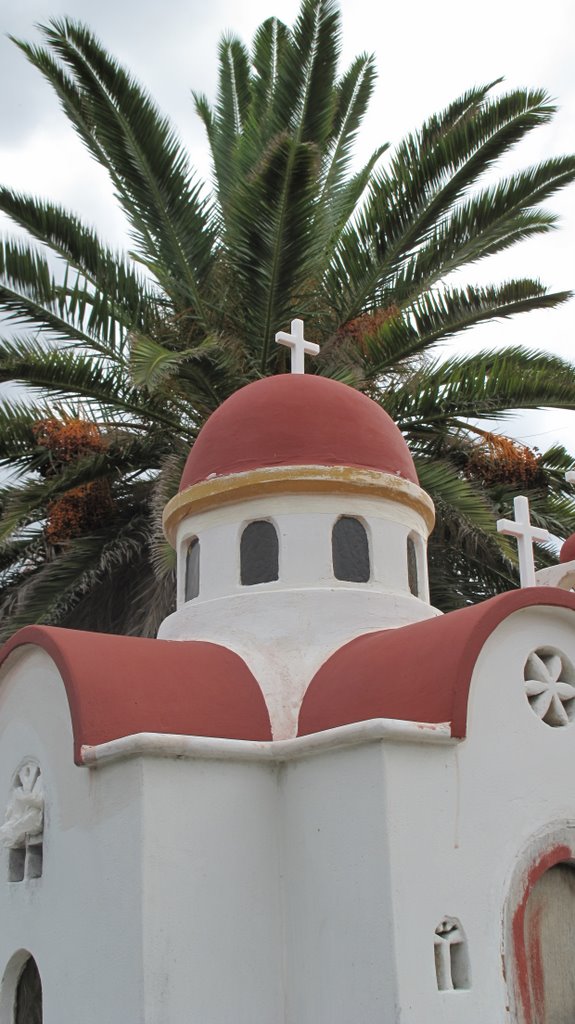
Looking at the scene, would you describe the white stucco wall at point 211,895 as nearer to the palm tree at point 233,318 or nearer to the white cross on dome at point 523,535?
the white cross on dome at point 523,535

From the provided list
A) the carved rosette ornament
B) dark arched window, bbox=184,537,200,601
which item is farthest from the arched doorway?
dark arched window, bbox=184,537,200,601

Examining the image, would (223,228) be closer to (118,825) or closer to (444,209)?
(444,209)

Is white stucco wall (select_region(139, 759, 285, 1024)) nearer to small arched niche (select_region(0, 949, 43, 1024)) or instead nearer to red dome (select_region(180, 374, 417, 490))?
small arched niche (select_region(0, 949, 43, 1024))

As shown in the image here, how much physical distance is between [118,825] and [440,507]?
6.09m

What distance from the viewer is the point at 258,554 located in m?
8.91

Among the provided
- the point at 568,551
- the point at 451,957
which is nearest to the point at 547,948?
the point at 451,957

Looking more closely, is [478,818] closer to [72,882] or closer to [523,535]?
[72,882]

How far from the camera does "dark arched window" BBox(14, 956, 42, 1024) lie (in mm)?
7848

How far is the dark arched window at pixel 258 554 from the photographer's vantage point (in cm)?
885

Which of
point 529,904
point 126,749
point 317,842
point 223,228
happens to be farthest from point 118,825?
point 223,228

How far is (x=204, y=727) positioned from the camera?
7.43 metres

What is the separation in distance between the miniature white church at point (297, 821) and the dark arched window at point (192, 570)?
945mm

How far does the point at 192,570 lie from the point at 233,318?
4.16 m

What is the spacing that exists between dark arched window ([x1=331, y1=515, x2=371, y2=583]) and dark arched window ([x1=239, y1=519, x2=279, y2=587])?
0.46 metres
